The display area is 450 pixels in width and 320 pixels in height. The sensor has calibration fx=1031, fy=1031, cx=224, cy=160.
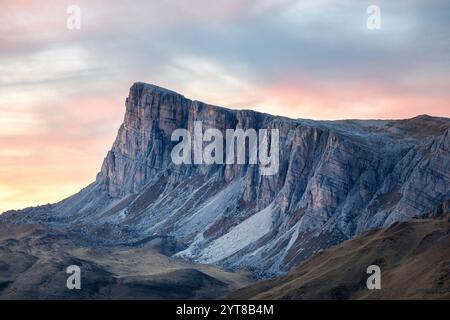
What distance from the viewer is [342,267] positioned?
164m

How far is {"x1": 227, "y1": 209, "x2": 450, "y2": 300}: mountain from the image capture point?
473 feet

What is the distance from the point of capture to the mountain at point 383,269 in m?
144

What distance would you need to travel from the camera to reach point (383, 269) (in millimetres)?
158750
